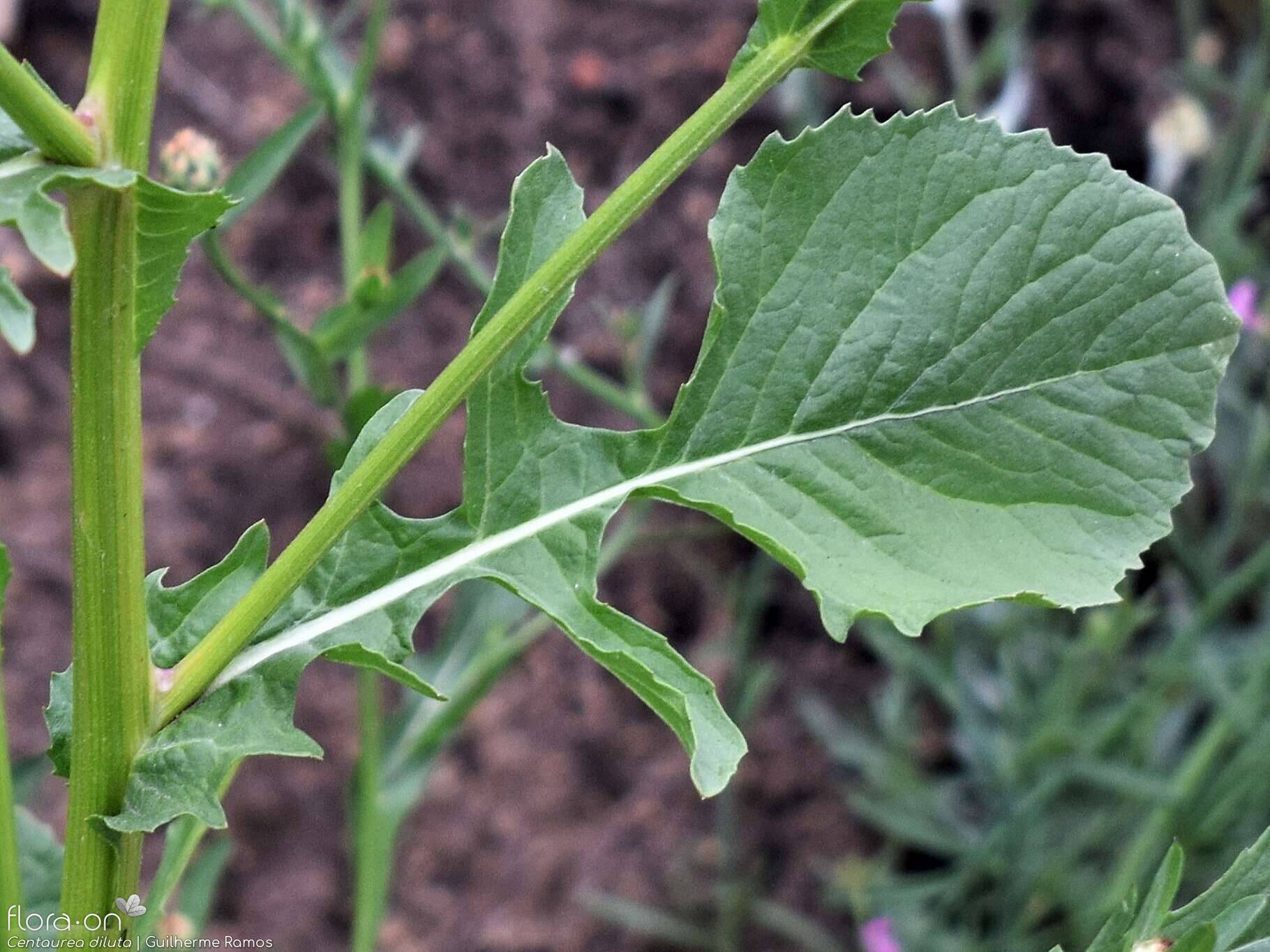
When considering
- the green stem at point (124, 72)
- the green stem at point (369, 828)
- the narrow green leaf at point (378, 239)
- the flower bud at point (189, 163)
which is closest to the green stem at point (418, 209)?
the narrow green leaf at point (378, 239)

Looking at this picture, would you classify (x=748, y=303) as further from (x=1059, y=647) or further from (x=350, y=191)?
(x=1059, y=647)

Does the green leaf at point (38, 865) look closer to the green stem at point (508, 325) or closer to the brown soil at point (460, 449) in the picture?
the green stem at point (508, 325)

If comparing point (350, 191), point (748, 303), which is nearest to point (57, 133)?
point (748, 303)

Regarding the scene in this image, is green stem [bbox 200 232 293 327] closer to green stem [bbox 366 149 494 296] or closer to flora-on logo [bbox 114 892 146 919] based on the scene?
green stem [bbox 366 149 494 296]

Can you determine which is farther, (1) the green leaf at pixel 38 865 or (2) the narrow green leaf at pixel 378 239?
(2) the narrow green leaf at pixel 378 239

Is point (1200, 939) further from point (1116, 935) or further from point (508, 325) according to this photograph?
point (508, 325)

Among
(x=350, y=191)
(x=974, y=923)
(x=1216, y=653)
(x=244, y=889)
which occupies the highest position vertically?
(x=350, y=191)

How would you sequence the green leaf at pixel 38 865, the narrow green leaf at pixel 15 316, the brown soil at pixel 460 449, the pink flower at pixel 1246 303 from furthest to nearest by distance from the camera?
the brown soil at pixel 460 449 → the pink flower at pixel 1246 303 → the green leaf at pixel 38 865 → the narrow green leaf at pixel 15 316

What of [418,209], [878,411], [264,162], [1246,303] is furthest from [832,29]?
[1246,303]
